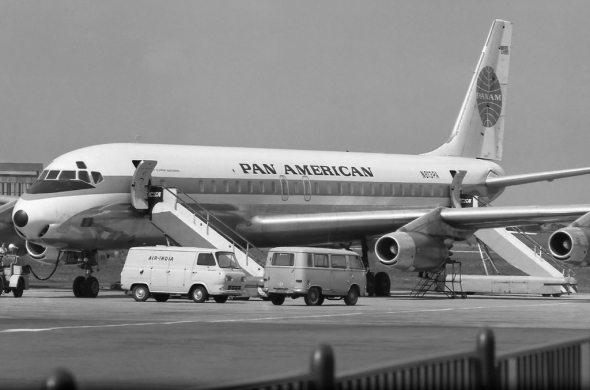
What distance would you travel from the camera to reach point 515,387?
850 cm

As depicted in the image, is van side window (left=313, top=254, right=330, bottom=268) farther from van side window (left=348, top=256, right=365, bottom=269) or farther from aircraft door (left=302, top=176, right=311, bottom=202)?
aircraft door (left=302, top=176, right=311, bottom=202)

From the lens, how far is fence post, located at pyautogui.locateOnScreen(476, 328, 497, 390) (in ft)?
24.7

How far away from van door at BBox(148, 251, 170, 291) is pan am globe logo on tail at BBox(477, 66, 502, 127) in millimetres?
21640

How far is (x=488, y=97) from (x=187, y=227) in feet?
63.8

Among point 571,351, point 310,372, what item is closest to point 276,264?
point 571,351

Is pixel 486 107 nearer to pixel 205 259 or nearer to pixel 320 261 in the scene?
pixel 320 261

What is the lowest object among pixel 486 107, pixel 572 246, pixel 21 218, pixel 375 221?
pixel 572 246

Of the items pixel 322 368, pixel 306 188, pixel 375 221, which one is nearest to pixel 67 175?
pixel 306 188

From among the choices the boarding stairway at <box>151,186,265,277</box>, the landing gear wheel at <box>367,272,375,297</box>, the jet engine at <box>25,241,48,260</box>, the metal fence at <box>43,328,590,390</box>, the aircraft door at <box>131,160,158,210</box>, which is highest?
the aircraft door at <box>131,160,158,210</box>

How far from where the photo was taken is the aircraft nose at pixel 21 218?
119 ft

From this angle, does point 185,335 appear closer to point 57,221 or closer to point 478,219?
point 57,221

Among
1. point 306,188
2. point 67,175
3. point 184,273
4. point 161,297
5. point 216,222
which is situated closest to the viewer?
point 184,273

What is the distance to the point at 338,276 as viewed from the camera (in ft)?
111

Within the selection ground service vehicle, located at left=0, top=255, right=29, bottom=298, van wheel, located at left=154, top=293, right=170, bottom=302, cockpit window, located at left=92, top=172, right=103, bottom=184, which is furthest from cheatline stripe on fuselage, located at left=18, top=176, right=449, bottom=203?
van wheel, located at left=154, top=293, right=170, bottom=302
